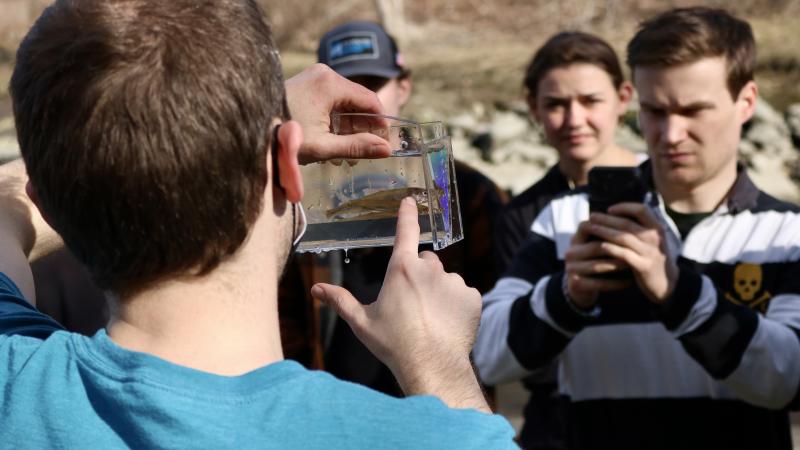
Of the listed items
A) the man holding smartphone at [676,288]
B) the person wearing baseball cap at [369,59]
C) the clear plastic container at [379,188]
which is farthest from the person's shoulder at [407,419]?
the person wearing baseball cap at [369,59]

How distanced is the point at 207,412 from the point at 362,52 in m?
3.71

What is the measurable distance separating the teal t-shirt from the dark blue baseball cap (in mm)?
3493

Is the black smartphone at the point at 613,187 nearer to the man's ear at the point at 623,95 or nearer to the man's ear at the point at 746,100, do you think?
the man's ear at the point at 746,100

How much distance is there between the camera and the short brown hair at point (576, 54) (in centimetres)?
486

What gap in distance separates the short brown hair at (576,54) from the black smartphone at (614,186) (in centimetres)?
158

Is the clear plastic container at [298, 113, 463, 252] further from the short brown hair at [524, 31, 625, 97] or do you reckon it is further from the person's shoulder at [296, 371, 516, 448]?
the short brown hair at [524, 31, 625, 97]

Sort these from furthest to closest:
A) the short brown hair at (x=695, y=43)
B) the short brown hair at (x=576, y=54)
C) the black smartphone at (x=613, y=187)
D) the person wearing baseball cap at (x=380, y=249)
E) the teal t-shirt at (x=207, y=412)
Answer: the short brown hair at (x=576, y=54) → the person wearing baseball cap at (x=380, y=249) → the short brown hair at (x=695, y=43) → the black smartphone at (x=613, y=187) → the teal t-shirt at (x=207, y=412)

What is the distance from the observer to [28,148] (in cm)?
149

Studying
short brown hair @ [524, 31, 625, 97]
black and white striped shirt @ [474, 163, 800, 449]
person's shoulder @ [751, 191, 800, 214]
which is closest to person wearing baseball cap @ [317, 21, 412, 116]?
short brown hair @ [524, 31, 625, 97]

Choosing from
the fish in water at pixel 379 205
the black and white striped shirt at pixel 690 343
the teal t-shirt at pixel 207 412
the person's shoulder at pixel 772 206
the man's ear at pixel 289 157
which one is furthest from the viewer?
the person's shoulder at pixel 772 206

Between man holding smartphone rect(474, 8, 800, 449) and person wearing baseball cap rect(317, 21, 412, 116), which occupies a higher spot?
person wearing baseball cap rect(317, 21, 412, 116)

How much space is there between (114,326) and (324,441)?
1.16ft

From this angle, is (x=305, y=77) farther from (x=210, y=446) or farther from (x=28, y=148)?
(x=210, y=446)

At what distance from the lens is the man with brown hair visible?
1.39 m
